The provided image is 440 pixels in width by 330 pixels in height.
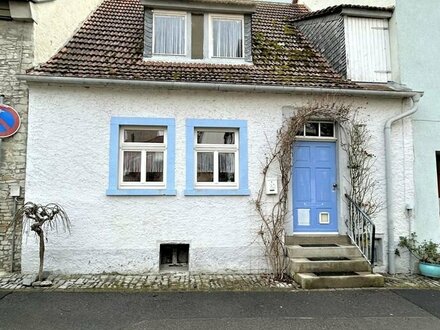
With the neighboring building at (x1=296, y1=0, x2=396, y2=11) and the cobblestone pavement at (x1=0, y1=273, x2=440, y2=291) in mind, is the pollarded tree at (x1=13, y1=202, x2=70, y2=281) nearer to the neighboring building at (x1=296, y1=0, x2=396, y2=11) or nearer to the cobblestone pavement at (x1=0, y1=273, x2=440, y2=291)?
the cobblestone pavement at (x1=0, y1=273, x2=440, y2=291)

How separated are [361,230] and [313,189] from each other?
128 centimetres

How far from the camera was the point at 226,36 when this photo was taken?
7867 millimetres

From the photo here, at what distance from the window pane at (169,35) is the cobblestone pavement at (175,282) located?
500 cm

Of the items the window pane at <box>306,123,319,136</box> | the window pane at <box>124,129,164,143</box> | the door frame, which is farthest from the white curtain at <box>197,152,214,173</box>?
the window pane at <box>306,123,319,136</box>

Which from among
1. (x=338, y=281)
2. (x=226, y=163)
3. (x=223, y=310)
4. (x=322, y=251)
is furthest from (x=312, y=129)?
(x=223, y=310)

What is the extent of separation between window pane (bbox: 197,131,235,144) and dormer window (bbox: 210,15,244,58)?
201cm

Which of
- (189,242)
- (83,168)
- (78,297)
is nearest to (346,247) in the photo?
(189,242)

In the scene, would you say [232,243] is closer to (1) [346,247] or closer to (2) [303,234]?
(2) [303,234]

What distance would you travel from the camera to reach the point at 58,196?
6.46 metres

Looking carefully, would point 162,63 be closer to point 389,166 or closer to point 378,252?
point 389,166

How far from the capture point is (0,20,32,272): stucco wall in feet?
21.1

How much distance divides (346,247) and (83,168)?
5.59 m

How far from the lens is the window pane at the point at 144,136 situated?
22.8ft

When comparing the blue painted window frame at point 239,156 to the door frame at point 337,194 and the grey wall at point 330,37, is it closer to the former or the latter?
the door frame at point 337,194
